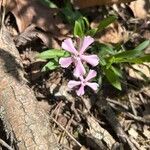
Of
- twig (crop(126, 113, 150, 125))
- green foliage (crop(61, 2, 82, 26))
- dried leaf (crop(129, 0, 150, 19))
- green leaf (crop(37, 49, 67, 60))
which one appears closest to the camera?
green leaf (crop(37, 49, 67, 60))

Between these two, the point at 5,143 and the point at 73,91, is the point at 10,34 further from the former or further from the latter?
the point at 5,143

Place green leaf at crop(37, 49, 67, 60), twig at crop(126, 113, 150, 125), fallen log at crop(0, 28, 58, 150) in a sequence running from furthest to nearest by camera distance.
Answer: twig at crop(126, 113, 150, 125), green leaf at crop(37, 49, 67, 60), fallen log at crop(0, 28, 58, 150)

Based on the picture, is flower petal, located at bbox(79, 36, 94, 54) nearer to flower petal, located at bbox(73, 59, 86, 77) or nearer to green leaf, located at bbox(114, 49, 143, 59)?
flower petal, located at bbox(73, 59, 86, 77)

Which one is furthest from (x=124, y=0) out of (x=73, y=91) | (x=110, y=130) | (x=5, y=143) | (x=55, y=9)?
(x=5, y=143)

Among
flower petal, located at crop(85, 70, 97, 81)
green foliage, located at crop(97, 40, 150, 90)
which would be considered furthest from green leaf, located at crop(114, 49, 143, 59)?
flower petal, located at crop(85, 70, 97, 81)

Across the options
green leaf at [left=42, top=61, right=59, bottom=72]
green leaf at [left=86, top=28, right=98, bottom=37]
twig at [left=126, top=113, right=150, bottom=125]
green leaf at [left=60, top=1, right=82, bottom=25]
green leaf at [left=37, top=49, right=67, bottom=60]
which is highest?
green leaf at [left=60, top=1, right=82, bottom=25]

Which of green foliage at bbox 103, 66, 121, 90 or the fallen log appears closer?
the fallen log

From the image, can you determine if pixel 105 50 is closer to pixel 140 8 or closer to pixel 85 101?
pixel 85 101

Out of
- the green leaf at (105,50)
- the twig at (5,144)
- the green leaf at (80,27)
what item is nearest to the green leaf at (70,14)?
the green leaf at (80,27)
